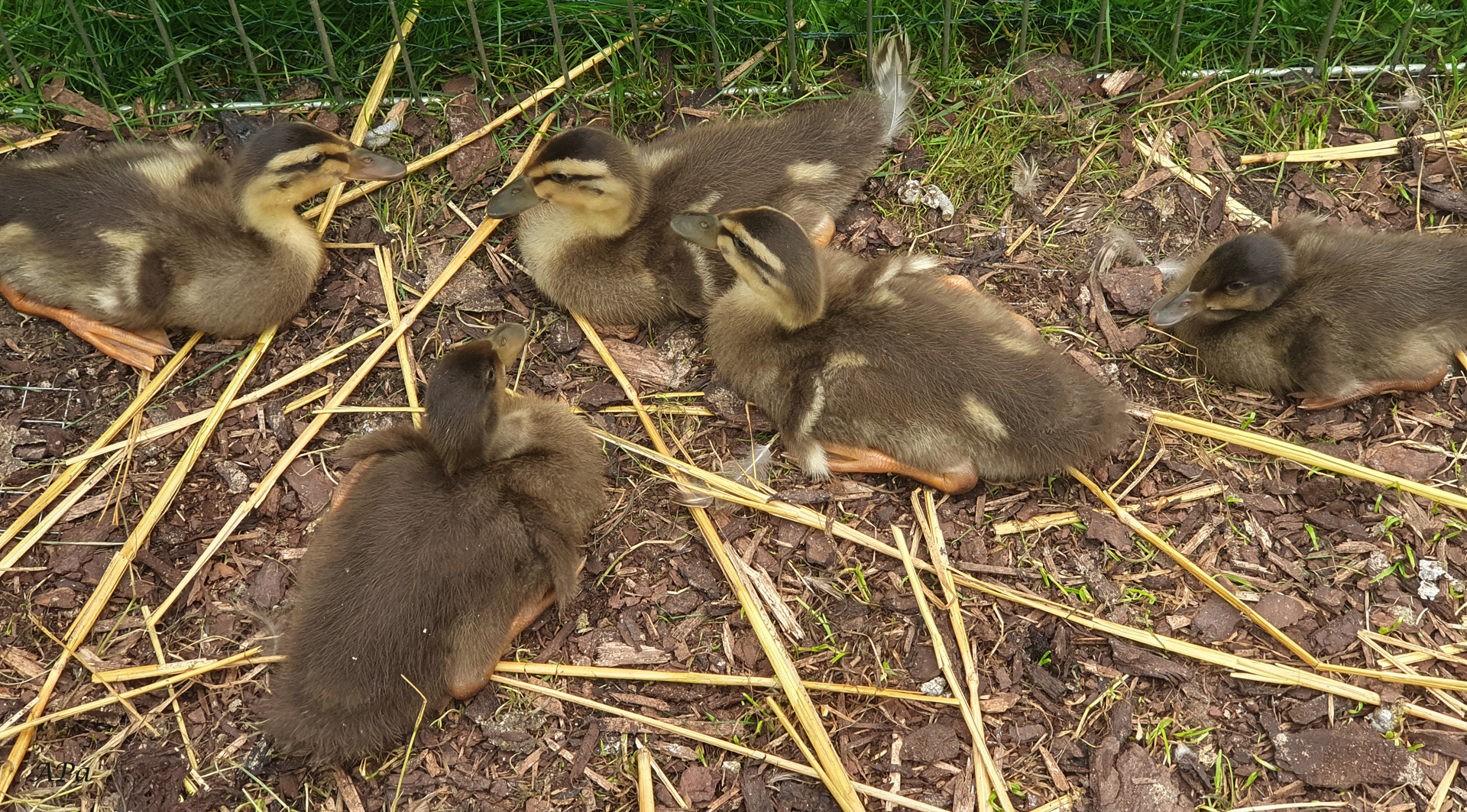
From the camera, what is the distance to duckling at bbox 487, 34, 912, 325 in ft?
11.6

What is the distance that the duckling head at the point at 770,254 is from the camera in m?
3.11

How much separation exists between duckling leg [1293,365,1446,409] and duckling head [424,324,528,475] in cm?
257

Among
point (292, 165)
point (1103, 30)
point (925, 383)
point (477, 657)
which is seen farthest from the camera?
point (1103, 30)

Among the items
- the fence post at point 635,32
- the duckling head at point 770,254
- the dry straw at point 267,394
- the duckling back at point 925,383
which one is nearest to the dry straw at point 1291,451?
the duckling back at point 925,383

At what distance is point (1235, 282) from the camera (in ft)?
11.0

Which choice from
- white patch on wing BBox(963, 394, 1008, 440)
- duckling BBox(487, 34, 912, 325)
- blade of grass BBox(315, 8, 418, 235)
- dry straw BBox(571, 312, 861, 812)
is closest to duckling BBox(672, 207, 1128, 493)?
white patch on wing BBox(963, 394, 1008, 440)

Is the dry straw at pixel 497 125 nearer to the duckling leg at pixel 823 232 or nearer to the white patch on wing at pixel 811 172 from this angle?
the white patch on wing at pixel 811 172

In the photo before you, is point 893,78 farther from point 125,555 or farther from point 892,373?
point 125,555

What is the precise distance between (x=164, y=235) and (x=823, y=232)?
85.6 inches

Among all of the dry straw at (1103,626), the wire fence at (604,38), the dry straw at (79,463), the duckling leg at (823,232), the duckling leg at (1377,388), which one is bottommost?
the dry straw at (1103,626)

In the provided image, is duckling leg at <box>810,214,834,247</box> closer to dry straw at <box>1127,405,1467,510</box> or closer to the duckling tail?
the duckling tail

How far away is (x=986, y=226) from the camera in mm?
3924

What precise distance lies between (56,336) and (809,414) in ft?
8.56

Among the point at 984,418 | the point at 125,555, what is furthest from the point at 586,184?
the point at 125,555
